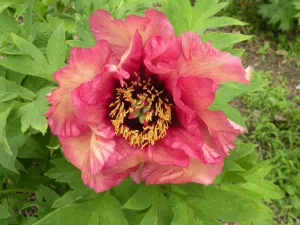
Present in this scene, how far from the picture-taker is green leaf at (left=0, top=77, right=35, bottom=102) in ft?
4.05

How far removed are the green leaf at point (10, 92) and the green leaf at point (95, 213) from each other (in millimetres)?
339

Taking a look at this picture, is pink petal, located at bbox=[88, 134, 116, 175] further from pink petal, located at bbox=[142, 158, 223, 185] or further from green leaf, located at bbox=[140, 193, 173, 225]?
green leaf, located at bbox=[140, 193, 173, 225]

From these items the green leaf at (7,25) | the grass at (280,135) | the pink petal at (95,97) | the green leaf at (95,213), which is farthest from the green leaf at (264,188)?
the grass at (280,135)

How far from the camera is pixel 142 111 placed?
42.1 inches

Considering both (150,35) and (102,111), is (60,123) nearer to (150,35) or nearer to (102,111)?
(102,111)

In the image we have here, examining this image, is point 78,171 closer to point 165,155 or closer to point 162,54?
point 165,155

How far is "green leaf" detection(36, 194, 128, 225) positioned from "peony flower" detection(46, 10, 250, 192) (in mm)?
248

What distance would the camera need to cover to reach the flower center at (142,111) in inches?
41.1

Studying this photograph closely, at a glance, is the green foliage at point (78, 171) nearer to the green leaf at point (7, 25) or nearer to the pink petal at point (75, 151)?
the green leaf at point (7, 25)

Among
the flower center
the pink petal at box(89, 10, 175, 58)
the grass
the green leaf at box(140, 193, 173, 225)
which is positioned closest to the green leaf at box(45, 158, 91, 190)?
the green leaf at box(140, 193, 173, 225)

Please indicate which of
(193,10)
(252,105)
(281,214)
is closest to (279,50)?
(252,105)

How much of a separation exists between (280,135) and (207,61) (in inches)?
87.3

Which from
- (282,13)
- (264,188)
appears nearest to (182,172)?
(264,188)

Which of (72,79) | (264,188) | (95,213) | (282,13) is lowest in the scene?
(282,13)
